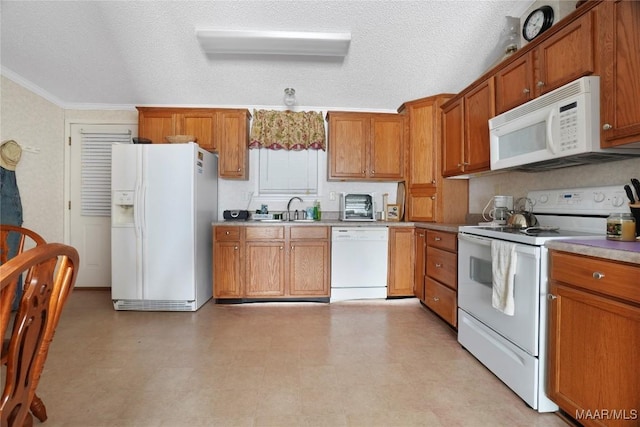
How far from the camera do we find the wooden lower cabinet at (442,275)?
2.40m

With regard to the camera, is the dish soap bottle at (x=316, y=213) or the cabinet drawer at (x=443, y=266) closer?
the cabinet drawer at (x=443, y=266)

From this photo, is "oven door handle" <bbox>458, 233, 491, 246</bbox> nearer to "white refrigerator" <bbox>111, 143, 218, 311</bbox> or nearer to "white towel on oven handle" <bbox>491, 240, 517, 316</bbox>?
"white towel on oven handle" <bbox>491, 240, 517, 316</bbox>

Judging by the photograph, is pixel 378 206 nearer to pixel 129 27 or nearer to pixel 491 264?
pixel 491 264

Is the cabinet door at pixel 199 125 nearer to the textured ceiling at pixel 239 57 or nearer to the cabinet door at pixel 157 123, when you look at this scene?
the cabinet door at pixel 157 123

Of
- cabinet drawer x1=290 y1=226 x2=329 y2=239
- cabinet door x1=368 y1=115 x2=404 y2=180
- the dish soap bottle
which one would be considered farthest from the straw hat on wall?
cabinet door x1=368 y1=115 x2=404 y2=180

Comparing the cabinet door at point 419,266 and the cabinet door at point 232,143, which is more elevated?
the cabinet door at point 232,143

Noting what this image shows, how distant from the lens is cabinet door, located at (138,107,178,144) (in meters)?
3.40

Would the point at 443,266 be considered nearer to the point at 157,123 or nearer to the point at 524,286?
the point at 524,286

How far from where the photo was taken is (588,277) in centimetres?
126

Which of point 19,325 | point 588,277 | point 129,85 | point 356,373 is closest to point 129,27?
point 129,85

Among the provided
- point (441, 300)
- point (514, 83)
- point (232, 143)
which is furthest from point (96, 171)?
point (514, 83)

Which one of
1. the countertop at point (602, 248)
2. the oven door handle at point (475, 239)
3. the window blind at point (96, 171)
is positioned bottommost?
the oven door handle at point (475, 239)

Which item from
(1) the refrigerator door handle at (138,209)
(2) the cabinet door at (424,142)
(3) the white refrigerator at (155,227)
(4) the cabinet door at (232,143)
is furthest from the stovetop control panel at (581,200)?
(1) the refrigerator door handle at (138,209)

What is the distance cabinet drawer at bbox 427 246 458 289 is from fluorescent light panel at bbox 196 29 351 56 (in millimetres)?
2145
